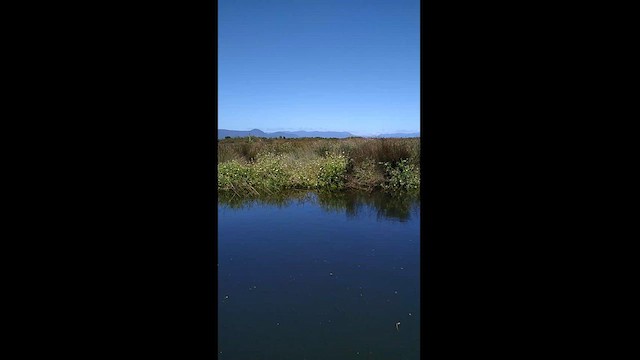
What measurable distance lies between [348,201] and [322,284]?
16.6ft

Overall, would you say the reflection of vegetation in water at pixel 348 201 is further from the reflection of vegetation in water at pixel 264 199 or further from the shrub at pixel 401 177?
the shrub at pixel 401 177

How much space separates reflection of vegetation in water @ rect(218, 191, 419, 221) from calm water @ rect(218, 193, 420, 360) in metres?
0.37

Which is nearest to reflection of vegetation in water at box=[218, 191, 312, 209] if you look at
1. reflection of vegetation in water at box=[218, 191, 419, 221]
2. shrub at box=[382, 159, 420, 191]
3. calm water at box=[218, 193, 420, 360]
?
reflection of vegetation in water at box=[218, 191, 419, 221]

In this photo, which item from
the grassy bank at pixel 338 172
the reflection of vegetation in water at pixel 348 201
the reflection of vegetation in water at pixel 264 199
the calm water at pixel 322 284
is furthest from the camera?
the grassy bank at pixel 338 172

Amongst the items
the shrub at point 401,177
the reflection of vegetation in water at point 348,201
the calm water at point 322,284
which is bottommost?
the calm water at point 322,284

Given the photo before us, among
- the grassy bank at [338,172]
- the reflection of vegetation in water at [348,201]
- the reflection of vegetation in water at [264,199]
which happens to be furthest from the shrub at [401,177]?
the reflection of vegetation in water at [264,199]

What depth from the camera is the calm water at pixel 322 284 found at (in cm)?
298

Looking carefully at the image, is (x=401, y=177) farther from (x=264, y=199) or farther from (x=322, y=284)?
(x=322, y=284)

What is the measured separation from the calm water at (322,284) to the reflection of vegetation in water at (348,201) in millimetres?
366
